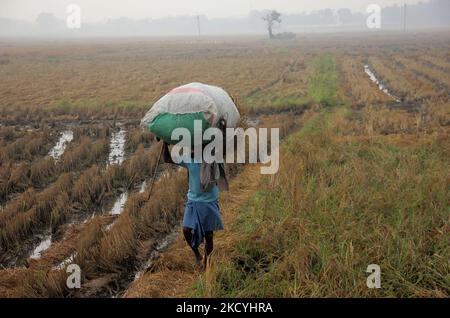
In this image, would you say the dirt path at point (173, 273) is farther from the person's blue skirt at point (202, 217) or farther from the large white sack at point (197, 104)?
the large white sack at point (197, 104)

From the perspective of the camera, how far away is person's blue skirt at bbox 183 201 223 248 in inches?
146

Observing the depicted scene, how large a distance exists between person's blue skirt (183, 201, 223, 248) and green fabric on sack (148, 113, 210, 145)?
1.89 ft

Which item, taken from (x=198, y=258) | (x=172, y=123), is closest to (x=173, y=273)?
(x=198, y=258)

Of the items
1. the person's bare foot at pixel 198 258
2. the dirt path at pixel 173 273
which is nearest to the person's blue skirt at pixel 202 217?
the person's bare foot at pixel 198 258

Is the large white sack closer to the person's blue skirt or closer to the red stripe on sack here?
the red stripe on sack

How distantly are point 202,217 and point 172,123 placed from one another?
2.75ft

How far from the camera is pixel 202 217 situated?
3709 millimetres

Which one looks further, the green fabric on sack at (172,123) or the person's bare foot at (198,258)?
the person's bare foot at (198,258)

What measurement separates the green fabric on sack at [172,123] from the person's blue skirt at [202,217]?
575mm

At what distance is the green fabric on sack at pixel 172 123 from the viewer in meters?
3.41

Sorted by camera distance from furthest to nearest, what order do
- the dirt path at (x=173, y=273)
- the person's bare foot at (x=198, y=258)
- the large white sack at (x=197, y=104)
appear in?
the person's bare foot at (x=198, y=258)
the dirt path at (x=173, y=273)
the large white sack at (x=197, y=104)

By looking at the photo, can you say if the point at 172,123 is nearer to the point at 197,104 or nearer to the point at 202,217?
the point at 197,104

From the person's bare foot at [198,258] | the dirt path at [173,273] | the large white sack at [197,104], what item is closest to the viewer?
the large white sack at [197,104]
